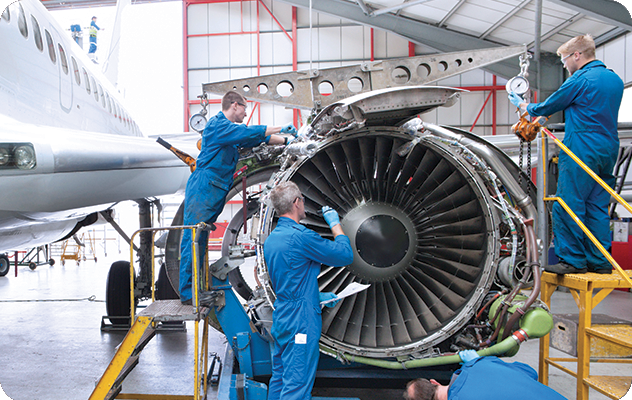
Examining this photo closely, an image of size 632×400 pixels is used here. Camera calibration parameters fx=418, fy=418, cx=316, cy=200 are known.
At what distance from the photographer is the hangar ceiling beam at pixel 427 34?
14.4 m

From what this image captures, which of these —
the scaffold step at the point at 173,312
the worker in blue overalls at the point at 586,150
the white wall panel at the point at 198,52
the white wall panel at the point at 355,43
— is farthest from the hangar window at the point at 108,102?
the white wall panel at the point at 355,43

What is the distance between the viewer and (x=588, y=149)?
3053 mm

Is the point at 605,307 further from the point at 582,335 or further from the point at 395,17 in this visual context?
the point at 395,17

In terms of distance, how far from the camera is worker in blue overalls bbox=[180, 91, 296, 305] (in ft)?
10.9

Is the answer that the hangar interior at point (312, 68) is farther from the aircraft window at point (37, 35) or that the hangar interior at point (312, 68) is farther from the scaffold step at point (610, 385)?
the aircraft window at point (37, 35)

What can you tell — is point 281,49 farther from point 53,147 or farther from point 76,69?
point 53,147

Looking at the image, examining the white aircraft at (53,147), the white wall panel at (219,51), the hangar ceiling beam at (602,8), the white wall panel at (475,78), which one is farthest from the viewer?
the white wall panel at (219,51)

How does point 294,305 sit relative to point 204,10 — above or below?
below

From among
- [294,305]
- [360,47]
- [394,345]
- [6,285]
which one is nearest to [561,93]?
[394,345]

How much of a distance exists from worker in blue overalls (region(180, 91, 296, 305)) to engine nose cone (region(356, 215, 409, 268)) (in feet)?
3.25

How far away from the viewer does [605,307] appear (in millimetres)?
7664

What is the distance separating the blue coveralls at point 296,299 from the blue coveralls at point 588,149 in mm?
1728

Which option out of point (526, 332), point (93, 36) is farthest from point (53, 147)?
point (93, 36)

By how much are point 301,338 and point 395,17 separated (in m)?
14.9
